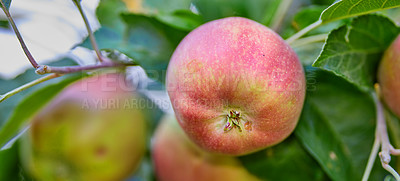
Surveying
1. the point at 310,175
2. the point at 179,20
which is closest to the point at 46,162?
the point at 179,20

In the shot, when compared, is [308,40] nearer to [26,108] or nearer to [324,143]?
[324,143]

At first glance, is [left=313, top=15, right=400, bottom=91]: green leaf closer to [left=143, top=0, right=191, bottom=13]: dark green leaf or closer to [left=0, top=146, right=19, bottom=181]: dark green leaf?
[left=143, top=0, right=191, bottom=13]: dark green leaf

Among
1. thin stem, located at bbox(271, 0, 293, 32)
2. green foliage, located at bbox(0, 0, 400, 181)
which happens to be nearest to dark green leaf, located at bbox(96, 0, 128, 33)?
green foliage, located at bbox(0, 0, 400, 181)

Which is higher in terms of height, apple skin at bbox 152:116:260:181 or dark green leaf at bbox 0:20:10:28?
dark green leaf at bbox 0:20:10:28

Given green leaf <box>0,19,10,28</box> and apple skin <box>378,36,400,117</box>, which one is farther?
green leaf <box>0,19,10,28</box>

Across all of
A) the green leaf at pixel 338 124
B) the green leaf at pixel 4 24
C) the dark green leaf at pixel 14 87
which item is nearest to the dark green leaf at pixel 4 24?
the green leaf at pixel 4 24

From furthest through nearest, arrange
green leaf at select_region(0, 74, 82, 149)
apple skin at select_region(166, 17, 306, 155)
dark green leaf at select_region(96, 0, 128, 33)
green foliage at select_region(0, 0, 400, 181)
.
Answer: dark green leaf at select_region(96, 0, 128, 33) < green leaf at select_region(0, 74, 82, 149) < green foliage at select_region(0, 0, 400, 181) < apple skin at select_region(166, 17, 306, 155)

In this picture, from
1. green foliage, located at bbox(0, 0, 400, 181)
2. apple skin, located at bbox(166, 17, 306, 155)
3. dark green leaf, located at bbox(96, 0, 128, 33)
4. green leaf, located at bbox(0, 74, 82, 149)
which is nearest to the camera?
apple skin, located at bbox(166, 17, 306, 155)
